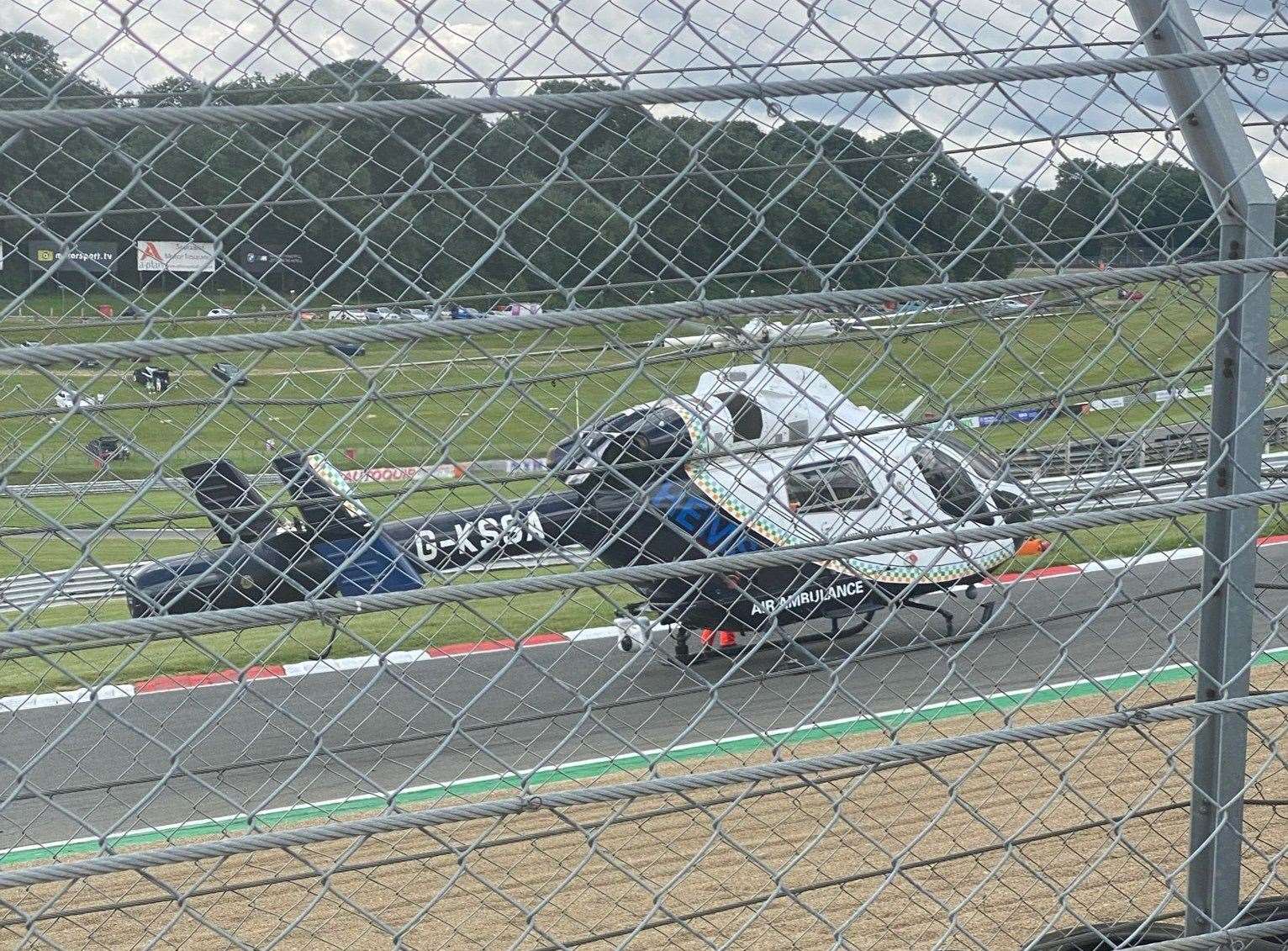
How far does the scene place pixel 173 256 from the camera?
2.29 meters

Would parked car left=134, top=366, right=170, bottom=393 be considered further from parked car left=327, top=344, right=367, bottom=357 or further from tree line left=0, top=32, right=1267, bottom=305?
parked car left=327, top=344, right=367, bottom=357

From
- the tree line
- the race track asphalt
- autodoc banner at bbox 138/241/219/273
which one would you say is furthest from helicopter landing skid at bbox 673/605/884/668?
autodoc banner at bbox 138/241/219/273

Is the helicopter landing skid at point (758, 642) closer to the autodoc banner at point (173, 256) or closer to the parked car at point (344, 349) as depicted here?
the parked car at point (344, 349)

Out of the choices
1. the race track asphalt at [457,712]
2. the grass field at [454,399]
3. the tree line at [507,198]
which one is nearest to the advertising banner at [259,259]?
the tree line at [507,198]

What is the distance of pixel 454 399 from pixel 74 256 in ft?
10.9

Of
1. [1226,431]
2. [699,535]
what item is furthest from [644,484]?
[1226,431]

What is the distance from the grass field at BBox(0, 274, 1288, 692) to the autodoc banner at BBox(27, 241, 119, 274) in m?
0.13

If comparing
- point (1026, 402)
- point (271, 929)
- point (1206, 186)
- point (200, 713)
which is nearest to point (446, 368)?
point (1026, 402)

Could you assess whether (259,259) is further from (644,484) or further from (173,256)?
(644,484)

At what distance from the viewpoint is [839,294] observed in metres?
1.57

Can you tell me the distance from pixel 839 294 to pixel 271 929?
10.4 ft

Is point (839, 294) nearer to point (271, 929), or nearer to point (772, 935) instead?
point (772, 935)

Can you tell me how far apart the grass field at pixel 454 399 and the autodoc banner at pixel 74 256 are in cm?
13

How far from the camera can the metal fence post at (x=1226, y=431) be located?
1.86 metres
